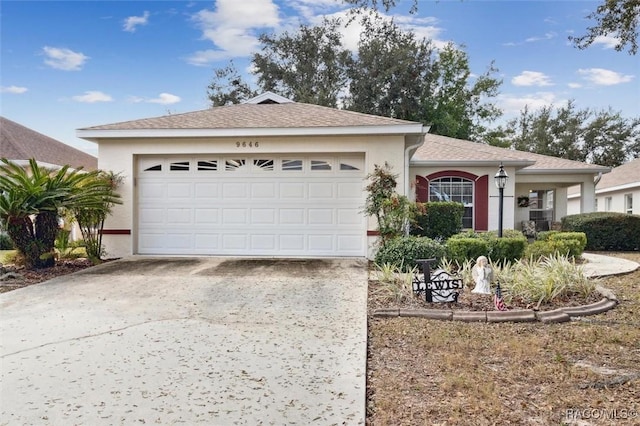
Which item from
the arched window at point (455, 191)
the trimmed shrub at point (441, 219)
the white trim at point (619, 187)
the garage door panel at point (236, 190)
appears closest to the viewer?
the garage door panel at point (236, 190)

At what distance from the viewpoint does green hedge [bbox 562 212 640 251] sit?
12859 millimetres

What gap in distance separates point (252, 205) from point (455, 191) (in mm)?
7415

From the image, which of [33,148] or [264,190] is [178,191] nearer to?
[264,190]

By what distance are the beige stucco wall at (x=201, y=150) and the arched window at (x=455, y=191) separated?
16.5 feet

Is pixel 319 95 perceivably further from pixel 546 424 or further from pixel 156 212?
pixel 546 424

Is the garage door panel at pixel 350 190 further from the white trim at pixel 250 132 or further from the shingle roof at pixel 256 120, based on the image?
the shingle roof at pixel 256 120

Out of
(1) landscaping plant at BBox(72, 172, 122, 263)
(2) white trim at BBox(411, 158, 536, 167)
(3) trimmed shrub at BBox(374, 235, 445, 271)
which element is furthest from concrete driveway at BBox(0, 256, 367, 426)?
(2) white trim at BBox(411, 158, 536, 167)

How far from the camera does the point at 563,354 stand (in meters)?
4.01

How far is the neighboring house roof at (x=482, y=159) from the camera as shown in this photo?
14.0 metres

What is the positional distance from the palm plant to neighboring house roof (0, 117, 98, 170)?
6.53 m

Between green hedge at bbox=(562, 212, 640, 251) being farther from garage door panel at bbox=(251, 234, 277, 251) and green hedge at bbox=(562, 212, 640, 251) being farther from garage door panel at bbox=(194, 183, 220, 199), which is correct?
garage door panel at bbox=(194, 183, 220, 199)

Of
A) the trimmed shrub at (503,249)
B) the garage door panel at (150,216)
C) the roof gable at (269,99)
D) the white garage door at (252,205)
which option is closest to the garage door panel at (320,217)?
the white garage door at (252,205)

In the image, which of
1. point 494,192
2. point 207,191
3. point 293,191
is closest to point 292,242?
point 293,191

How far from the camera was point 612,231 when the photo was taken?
1292 cm
